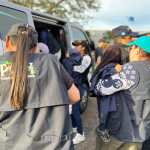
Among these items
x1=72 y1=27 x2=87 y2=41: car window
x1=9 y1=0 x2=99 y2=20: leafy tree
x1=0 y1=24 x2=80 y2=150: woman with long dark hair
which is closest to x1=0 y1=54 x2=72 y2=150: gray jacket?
x1=0 y1=24 x2=80 y2=150: woman with long dark hair

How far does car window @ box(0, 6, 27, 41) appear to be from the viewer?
4934 millimetres

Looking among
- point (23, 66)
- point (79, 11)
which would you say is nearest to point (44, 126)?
point (23, 66)

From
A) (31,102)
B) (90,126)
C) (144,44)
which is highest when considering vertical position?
(144,44)

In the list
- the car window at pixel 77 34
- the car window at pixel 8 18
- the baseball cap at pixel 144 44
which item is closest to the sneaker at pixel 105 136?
the baseball cap at pixel 144 44

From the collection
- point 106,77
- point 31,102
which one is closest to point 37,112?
point 31,102

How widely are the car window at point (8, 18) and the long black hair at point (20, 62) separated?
228 centimetres

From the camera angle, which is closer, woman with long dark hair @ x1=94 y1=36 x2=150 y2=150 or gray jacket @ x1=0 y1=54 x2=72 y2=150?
gray jacket @ x1=0 y1=54 x2=72 y2=150

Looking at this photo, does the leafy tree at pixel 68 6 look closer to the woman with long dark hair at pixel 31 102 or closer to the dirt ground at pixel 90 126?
the dirt ground at pixel 90 126

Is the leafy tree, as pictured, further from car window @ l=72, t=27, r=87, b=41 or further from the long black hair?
the long black hair

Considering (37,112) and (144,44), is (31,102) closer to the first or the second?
(37,112)

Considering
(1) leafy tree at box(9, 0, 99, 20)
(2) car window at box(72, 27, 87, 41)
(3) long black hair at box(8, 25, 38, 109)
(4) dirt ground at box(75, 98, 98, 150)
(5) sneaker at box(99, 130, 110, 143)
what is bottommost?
(4) dirt ground at box(75, 98, 98, 150)

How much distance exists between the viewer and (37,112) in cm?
243

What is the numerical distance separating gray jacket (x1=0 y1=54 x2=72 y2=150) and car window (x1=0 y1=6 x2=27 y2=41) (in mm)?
2401

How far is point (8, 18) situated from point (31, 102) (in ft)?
9.69
